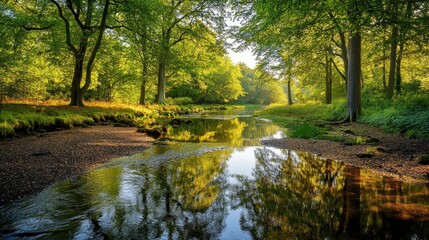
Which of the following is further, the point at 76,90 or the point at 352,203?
the point at 76,90

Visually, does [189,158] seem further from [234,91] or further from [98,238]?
[234,91]

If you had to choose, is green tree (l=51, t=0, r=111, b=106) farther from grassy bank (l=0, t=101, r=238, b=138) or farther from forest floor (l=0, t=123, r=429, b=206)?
forest floor (l=0, t=123, r=429, b=206)

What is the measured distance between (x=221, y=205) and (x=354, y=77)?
1319 cm

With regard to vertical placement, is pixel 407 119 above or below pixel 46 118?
below

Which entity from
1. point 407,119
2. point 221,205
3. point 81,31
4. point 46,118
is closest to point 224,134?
point 407,119

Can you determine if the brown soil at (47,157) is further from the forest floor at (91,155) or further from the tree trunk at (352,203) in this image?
the tree trunk at (352,203)

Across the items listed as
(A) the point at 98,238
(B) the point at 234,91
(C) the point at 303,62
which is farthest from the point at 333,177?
(B) the point at 234,91

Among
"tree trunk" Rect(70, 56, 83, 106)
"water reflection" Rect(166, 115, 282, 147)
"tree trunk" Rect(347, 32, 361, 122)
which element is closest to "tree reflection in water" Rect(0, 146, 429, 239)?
"water reflection" Rect(166, 115, 282, 147)

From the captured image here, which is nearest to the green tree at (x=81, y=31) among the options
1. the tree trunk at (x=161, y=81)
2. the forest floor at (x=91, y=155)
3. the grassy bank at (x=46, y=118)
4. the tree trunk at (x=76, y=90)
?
the tree trunk at (x=76, y=90)

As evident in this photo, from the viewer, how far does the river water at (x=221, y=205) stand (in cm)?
311

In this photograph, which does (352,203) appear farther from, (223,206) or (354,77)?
(354,77)

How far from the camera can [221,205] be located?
4039 millimetres

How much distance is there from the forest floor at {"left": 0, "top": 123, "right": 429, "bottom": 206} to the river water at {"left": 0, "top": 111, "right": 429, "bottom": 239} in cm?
46

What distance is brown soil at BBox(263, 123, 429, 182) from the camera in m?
5.52
